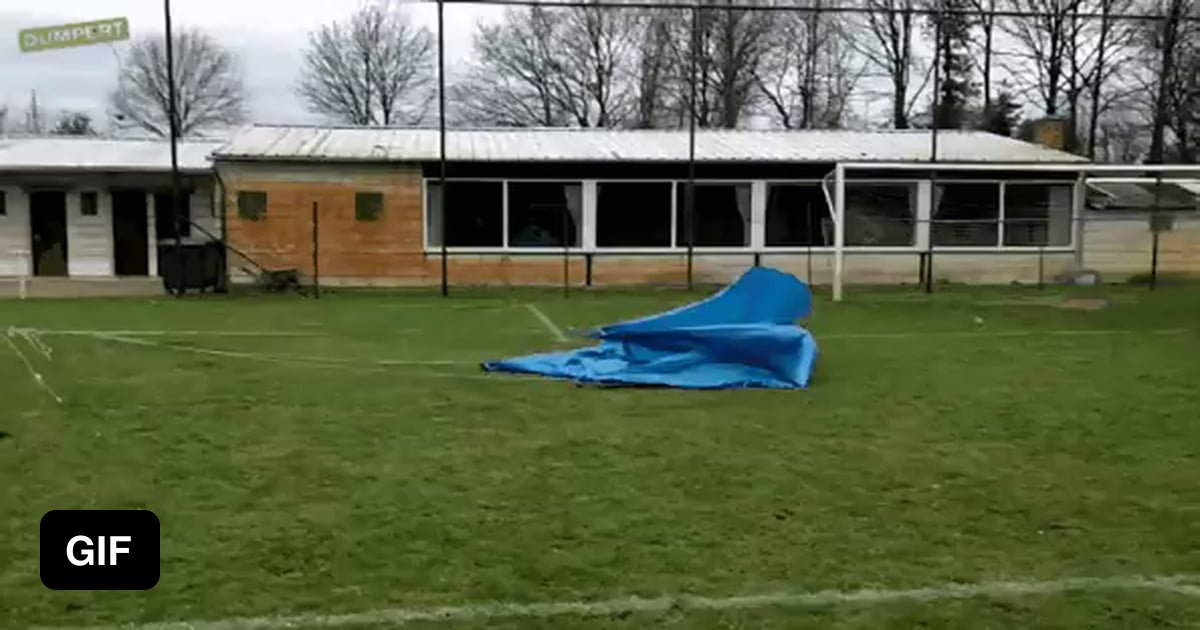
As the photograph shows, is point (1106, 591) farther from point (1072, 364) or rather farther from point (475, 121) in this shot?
point (475, 121)

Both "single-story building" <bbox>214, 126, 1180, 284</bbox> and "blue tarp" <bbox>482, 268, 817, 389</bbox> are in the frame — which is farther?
"single-story building" <bbox>214, 126, 1180, 284</bbox>

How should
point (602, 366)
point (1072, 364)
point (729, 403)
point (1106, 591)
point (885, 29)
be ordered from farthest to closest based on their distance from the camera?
point (885, 29) < point (1072, 364) < point (602, 366) < point (729, 403) < point (1106, 591)

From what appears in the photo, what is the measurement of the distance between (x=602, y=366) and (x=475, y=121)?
116ft

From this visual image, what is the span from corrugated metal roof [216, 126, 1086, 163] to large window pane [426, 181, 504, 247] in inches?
25.2

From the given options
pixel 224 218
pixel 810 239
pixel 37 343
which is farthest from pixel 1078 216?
pixel 37 343

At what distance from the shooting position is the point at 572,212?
22859 millimetres

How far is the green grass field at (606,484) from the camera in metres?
4.29

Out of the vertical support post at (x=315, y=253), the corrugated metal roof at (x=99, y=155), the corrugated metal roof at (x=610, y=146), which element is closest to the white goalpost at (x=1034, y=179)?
the corrugated metal roof at (x=610, y=146)

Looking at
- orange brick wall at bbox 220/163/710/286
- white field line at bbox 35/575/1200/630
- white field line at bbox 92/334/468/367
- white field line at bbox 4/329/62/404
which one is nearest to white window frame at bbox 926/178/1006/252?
orange brick wall at bbox 220/163/710/286

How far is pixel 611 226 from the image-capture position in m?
23.0

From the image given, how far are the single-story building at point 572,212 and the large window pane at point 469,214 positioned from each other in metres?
0.03

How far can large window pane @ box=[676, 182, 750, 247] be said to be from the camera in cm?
2317

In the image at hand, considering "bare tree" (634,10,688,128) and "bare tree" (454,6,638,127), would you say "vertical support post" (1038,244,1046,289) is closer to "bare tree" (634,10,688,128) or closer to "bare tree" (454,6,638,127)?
"bare tree" (634,10,688,128)

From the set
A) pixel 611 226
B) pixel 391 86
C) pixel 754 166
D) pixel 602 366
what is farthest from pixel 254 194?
pixel 391 86
